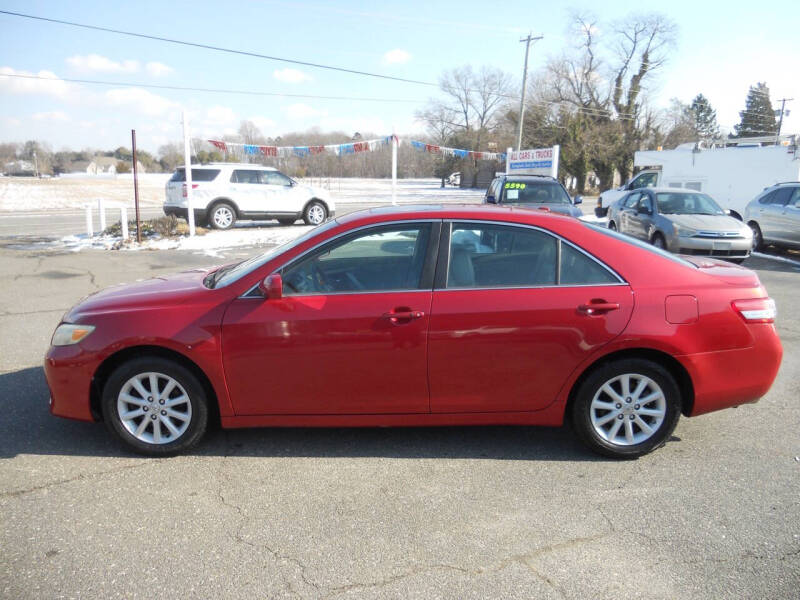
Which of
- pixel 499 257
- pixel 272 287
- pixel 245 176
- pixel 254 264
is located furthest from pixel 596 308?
pixel 245 176

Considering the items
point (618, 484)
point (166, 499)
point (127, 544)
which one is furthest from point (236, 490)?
point (618, 484)

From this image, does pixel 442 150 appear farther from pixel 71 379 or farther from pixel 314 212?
pixel 71 379

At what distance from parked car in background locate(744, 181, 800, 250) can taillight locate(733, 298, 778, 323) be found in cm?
1064

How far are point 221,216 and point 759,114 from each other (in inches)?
3205

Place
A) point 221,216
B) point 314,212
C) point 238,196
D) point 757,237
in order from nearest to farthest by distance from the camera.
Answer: point 757,237 < point 221,216 < point 238,196 < point 314,212

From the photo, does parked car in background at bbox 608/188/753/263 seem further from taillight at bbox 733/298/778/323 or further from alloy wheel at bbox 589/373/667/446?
alloy wheel at bbox 589/373/667/446

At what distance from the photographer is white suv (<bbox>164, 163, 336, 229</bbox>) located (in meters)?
16.5

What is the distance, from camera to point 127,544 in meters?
2.87

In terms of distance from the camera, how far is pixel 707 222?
11.2 metres

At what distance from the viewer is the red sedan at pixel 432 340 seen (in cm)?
355

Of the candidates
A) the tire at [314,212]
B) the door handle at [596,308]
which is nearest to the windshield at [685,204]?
the door handle at [596,308]

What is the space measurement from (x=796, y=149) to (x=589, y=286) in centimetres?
1793

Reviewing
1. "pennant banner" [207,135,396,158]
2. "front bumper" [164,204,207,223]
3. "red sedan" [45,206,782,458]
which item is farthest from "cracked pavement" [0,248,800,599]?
"pennant banner" [207,135,396,158]

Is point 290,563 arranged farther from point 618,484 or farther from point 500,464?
point 618,484
